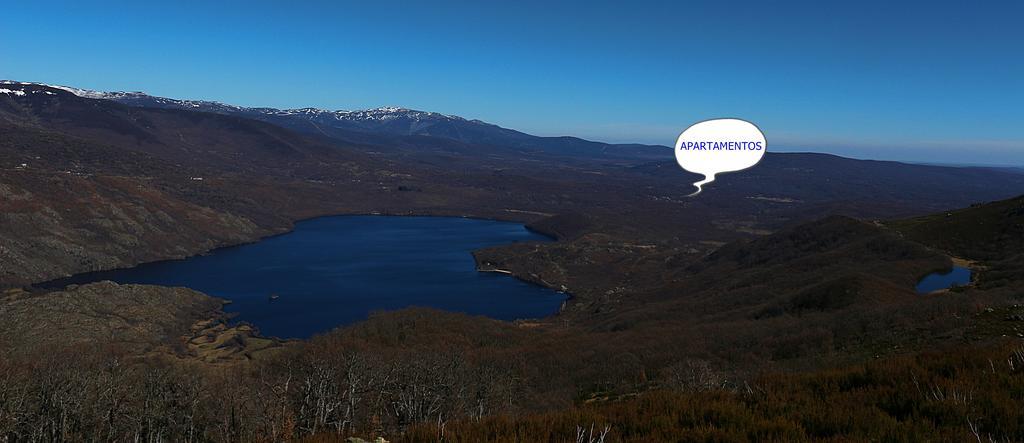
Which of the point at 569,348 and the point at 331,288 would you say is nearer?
the point at 569,348

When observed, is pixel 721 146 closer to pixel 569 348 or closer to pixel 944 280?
pixel 569 348

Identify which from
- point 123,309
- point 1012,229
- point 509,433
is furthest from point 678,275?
point 509,433

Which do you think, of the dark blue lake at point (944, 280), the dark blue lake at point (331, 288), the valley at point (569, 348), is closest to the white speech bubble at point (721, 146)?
the valley at point (569, 348)

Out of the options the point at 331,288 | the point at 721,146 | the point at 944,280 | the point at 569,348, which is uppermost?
the point at 721,146

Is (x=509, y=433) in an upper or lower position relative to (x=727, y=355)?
upper

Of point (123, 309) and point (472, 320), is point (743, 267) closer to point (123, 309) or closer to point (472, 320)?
point (472, 320)

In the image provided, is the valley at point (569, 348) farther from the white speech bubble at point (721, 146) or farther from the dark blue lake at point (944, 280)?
the white speech bubble at point (721, 146)

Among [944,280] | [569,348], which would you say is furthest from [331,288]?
[944,280]
